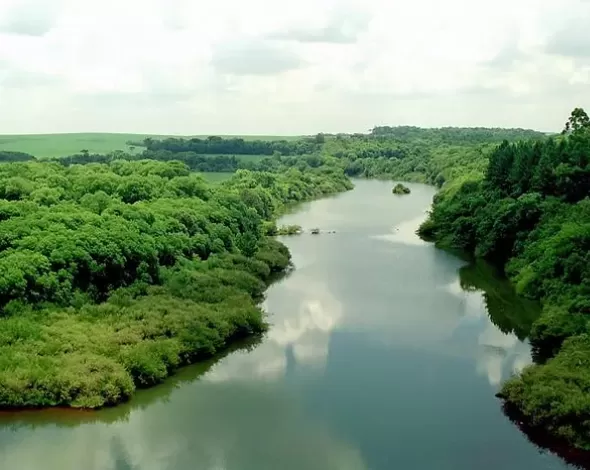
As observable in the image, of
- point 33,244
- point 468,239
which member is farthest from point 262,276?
point 468,239

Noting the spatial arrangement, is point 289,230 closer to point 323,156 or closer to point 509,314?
point 509,314

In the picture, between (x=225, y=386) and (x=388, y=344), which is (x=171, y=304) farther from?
(x=388, y=344)

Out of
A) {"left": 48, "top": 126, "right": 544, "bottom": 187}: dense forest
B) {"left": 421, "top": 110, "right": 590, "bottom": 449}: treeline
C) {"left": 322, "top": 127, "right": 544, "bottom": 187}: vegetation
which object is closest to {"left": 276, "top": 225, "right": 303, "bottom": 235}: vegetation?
{"left": 421, "top": 110, "right": 590, "bottom": 449}: treeline

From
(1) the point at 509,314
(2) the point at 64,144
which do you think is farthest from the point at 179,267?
(2) the point at 64,144

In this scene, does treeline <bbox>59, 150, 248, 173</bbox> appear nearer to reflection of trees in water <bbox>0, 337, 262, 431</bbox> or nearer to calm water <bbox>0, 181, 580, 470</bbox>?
calm water <bbox>0, 181, 580, 470</bbox>

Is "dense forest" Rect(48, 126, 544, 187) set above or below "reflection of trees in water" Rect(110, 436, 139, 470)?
above
